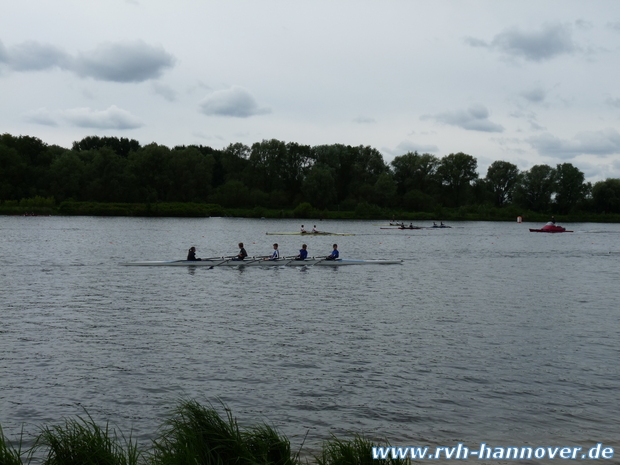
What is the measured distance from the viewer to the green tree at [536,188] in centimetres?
12344

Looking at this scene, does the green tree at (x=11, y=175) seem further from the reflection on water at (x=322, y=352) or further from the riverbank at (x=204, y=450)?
the riverbank at (x=204, y=450)

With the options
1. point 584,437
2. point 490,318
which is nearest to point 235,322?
point 490,318

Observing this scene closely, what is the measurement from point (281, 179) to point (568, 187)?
57.7 meters

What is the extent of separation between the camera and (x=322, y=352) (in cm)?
1611

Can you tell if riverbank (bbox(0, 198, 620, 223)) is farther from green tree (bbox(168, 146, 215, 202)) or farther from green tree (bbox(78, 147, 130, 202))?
green tree (bbox(168, 146, 215, 202))

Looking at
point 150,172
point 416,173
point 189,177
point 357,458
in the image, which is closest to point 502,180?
point 416,173

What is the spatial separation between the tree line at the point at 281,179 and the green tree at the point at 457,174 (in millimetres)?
215

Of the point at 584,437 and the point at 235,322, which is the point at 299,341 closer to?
the point at 235,322

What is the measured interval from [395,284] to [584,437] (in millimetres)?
20886

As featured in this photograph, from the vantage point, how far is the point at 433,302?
2530cm

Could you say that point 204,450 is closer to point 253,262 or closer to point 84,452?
point 84,452

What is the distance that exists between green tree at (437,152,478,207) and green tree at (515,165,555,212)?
439 inches

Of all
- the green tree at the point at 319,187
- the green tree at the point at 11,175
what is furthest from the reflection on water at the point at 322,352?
the green tree at the point at 11,175

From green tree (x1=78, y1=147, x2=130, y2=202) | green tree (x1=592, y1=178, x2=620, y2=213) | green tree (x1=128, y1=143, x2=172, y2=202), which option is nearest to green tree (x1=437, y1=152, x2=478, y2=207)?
green tree (x1=592, y1=178, x2=620, y2=213)
